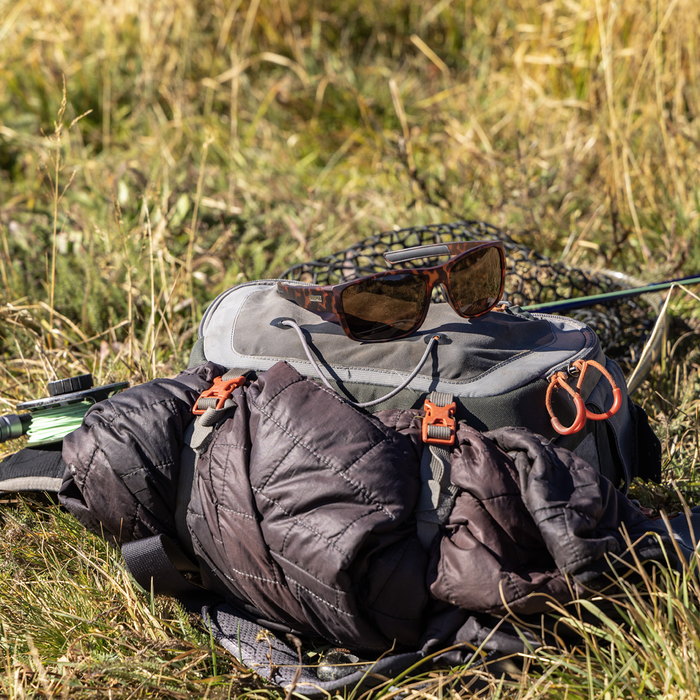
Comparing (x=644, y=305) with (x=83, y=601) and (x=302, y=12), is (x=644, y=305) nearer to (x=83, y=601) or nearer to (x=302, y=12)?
(x=83, y=601)

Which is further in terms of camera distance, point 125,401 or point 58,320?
point 58,320

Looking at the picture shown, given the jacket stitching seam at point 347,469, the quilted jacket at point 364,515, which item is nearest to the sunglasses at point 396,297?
the quilted jacket at point 364,515

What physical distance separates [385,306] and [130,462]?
72 centimetres

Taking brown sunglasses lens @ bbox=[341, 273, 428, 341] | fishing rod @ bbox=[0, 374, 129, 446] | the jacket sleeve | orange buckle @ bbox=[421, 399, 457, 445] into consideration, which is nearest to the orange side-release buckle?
orange buckle @ bbox=[421, 399, 457, 445]

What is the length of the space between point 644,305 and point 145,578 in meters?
2.15

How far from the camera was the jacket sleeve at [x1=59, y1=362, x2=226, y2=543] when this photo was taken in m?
1.49

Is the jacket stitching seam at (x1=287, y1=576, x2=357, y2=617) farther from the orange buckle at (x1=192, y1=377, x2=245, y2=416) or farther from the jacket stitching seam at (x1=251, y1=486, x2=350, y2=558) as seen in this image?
the orange buckle at (x1=192, y1=377, x2=245, y2=416)

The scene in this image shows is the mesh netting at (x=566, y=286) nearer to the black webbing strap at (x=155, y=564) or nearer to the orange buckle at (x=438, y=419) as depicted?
the orange buckle at (x=438, y=419)

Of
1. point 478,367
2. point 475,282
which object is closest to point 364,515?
point 478,367

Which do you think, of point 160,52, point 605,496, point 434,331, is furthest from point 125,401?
point 160,52

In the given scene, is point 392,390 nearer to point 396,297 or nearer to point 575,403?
point 396,297

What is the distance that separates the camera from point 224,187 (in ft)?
13.1

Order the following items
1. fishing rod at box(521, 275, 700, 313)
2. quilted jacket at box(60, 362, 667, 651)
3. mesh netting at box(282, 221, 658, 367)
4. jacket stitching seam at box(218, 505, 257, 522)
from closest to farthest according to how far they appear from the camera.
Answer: quilted jacket at box(60, 362, 667, 651), jacket stitching seam at box(218, 505, 257, 522), fishing rod at box(521, 275, 700, 313), mesh netting at box(282, 221, 658, 367)

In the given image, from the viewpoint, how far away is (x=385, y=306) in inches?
63.8
